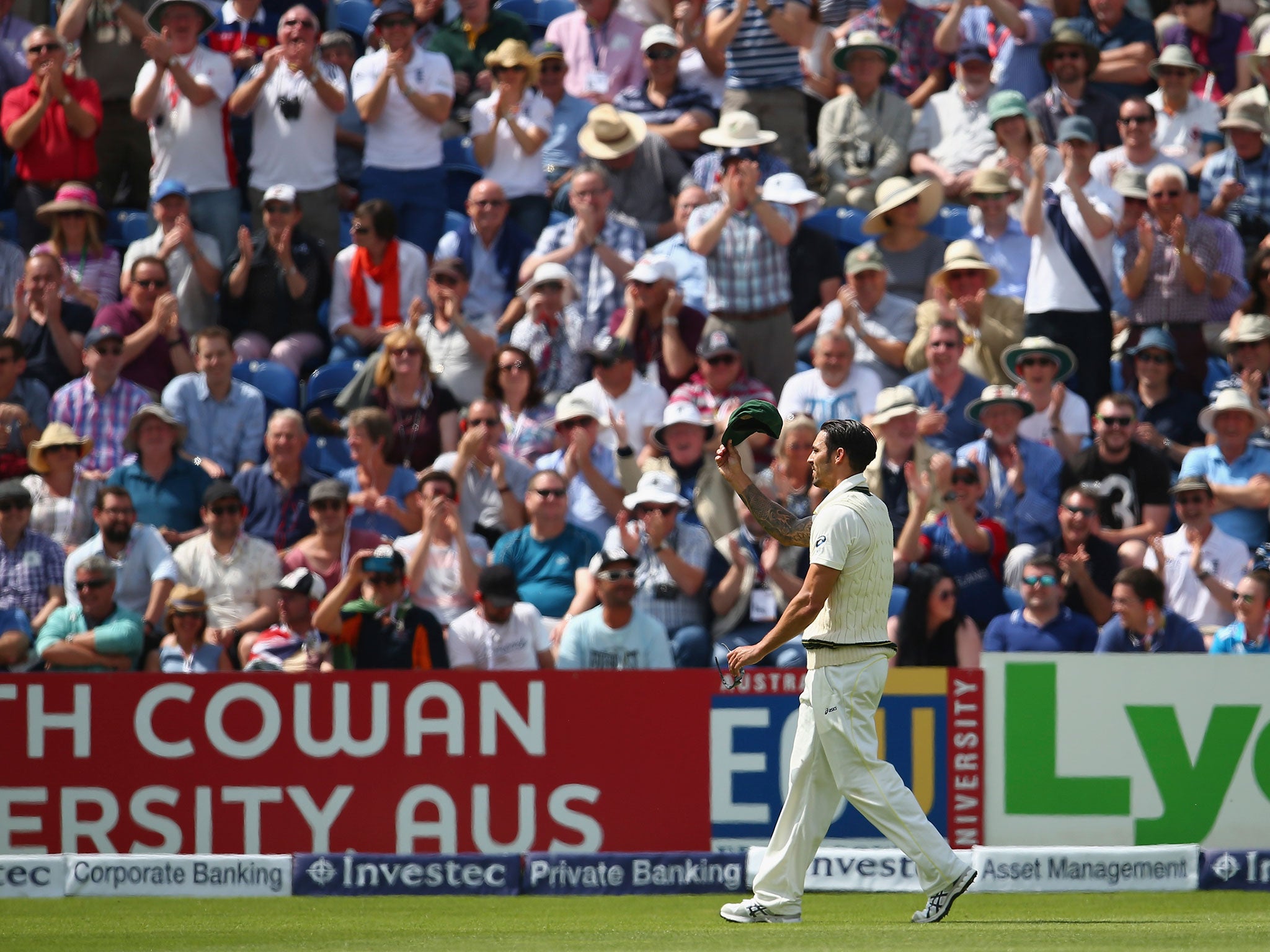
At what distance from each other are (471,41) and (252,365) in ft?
14.1

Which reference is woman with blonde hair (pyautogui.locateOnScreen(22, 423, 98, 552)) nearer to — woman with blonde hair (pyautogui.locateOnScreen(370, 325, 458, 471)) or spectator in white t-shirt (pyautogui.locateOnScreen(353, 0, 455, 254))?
woman with blonde hair (pyautogui.locateOnScreen(370, 325, 458, 471))

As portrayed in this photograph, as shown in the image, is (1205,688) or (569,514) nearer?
(1205,688)

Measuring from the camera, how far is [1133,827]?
9.66 meters

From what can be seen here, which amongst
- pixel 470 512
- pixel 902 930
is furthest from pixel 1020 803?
pixel 470 512

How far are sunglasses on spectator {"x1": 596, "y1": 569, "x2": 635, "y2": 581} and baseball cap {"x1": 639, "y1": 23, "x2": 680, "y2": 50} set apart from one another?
5.77m

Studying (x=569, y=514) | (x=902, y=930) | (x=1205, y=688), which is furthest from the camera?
(x=569, y=514)

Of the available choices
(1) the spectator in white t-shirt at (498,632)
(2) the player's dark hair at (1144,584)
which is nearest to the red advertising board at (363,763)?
(1) the spectator in white t-shirt at (498,632)

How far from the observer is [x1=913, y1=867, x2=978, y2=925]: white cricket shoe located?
682 centimetres

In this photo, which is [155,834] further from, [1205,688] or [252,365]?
[1205,688]

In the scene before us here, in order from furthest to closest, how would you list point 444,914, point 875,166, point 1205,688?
point 875,166
point 1205,688
point 444,914

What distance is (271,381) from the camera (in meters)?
13.3

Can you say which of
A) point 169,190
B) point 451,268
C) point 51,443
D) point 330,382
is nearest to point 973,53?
point 451,268

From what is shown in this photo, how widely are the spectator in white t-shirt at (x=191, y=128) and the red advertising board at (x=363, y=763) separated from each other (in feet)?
17.8

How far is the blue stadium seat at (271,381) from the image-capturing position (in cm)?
1334
